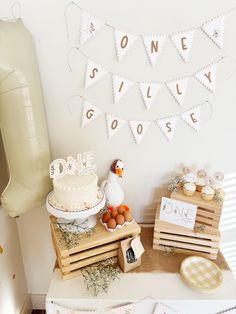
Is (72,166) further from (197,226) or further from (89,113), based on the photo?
(197,226)

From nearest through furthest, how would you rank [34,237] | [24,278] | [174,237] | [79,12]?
[79,12] → [174,237] → [34,237] → [24,278]

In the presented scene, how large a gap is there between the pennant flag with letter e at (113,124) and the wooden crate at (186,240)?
0.52 meters

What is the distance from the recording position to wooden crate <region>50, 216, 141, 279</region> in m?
1.38

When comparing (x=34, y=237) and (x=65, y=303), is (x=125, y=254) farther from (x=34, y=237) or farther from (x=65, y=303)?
(x=34, y=237)

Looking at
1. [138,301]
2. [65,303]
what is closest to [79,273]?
[65,303]

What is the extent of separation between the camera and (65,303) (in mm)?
1346

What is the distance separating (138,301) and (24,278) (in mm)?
1038

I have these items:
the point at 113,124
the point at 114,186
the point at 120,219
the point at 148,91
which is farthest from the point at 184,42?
the point at 120,219

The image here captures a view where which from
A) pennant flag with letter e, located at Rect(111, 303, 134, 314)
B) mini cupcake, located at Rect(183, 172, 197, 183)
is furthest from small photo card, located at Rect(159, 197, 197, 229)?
pennant flag with letter e, located at Rect(111, 303, 134, 314)

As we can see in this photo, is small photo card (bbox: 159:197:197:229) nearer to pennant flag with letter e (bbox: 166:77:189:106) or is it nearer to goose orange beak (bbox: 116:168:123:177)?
goose orange beak (bbox: 116:168:123:177)

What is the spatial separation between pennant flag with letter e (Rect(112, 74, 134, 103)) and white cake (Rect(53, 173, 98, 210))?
0.42 meters

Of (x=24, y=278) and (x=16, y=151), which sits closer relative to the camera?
(x=16, y=151)

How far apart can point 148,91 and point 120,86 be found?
0.14 metres

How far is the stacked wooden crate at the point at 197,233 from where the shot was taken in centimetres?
150
